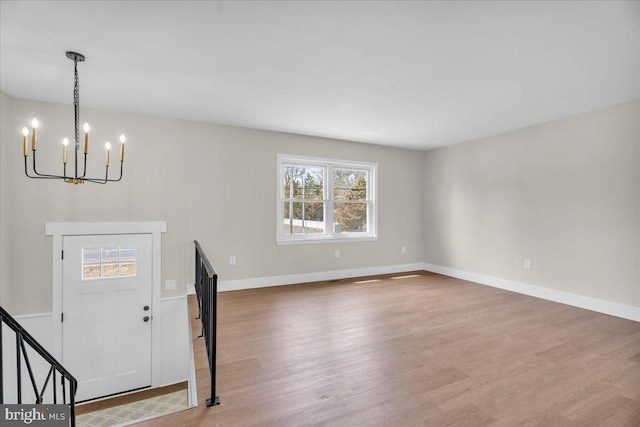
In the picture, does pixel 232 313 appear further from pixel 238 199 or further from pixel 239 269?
pixel 238 199

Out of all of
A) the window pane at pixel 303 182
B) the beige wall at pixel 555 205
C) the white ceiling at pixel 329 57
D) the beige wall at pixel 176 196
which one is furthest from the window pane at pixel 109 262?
the beige wall at pixel 555 205

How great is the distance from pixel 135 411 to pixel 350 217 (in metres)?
3.83

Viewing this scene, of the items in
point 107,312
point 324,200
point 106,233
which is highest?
point 324,200

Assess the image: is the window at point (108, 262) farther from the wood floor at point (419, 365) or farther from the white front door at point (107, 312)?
the wood floor at point (419, 365)

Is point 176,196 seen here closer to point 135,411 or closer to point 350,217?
point 135,411

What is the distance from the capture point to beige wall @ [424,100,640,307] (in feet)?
11.4

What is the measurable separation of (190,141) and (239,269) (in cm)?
183

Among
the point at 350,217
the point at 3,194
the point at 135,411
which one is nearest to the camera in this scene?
the point at 3,194

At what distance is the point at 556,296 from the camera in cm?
406

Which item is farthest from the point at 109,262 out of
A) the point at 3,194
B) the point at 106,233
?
the point at 3,194

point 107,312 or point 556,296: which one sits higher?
point 556,296

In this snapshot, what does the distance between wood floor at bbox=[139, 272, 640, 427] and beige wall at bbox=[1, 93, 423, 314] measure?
0.84 metres

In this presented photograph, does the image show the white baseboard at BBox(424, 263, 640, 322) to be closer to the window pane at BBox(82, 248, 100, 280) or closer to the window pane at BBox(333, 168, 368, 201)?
the window pane at BBox(333, 168, 368, 201)

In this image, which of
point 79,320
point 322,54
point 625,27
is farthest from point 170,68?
Answer: point 625,27
